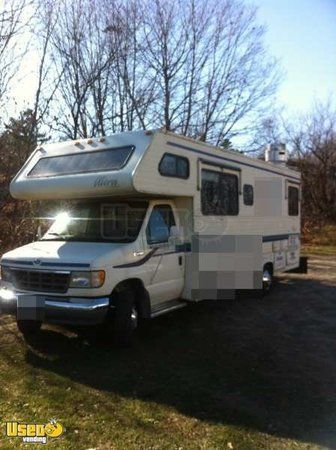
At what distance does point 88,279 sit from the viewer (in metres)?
6.12

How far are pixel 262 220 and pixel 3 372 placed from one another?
641 centimetres

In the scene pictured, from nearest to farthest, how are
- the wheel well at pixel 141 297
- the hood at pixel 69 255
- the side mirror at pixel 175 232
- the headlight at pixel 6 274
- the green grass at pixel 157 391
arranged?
→ the green grass at pixel 157 391 → the hood at pixel 69 255 → the headlight at pixel 6 274 → the wheel well at pixel 141 297 → the side mirror at pixel 175 232

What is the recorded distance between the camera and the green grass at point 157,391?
4293 millimetres

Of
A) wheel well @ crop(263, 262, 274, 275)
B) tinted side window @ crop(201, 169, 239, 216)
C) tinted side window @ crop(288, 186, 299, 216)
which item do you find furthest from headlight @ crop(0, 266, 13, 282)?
tinted side window @ crop(288, 186, 299, 216)

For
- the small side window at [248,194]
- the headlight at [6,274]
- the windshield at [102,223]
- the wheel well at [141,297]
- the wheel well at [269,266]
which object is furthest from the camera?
the wheel well at [269,266]

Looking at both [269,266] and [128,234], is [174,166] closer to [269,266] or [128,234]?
[128,234]

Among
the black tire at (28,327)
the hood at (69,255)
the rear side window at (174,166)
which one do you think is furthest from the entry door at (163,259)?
the black tire at (28,327)

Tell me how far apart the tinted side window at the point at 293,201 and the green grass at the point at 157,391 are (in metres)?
5.39

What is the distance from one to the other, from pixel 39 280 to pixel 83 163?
6.15 feet

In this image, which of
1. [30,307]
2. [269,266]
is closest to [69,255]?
[30,307]

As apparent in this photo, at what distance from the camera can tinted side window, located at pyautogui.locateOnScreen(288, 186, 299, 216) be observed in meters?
12.3

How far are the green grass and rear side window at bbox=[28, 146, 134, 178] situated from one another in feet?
7.87

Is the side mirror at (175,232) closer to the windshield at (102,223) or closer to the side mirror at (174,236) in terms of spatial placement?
the side mirror at (174,236)

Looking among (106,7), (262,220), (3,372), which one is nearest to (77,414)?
(3,372)
